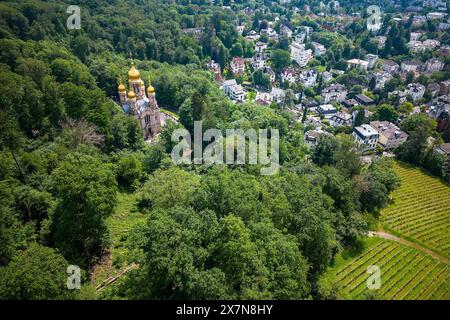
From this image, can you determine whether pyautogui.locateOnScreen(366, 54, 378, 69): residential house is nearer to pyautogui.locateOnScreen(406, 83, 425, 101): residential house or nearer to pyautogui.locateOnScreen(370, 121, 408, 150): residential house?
pyautogui.locateOnScreen(406, 83, 425, 101): residential house

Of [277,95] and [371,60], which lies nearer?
[277,95]

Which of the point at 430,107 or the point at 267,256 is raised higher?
the point at 267,256

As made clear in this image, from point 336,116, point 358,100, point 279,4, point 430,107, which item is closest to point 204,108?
point 336,116

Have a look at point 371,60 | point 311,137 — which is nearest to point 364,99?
point 311,137

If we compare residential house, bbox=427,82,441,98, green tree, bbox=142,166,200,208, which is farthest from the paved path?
residential house, bbox=427,82,441,98

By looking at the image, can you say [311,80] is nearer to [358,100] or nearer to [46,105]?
[358,100]

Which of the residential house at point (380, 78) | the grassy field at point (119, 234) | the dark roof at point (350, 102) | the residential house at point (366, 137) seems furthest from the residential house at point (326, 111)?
the grassy field at point (119, 234)

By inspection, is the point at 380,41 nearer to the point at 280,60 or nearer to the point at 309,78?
the point at 280,60
